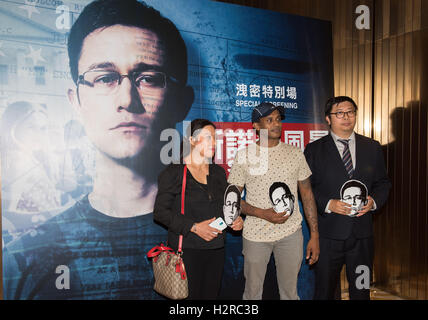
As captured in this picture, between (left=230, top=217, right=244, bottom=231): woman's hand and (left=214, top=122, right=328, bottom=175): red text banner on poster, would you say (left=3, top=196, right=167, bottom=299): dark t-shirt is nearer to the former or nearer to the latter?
(left=214, top=122, right=328, bottom=175): red text banner on poster

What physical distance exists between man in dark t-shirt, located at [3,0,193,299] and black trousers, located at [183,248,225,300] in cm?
85

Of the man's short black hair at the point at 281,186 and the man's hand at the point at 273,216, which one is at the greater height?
the man's short black hair at the point at 281,186

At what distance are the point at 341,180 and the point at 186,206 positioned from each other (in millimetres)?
1254

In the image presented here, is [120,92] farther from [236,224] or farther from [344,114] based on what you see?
[344,114]

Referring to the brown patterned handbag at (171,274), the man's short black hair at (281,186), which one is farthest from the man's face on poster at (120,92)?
the man's short black hair at (281,186)

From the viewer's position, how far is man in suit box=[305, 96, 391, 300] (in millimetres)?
2729

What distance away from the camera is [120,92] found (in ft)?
9.65

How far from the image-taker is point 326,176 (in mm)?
2777

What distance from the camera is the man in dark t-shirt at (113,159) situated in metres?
2.76

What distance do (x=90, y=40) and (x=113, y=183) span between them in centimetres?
119

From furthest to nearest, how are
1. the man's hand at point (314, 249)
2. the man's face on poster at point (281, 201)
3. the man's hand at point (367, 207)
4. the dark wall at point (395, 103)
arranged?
the dark wall at point (395, 103) → the man's hand at point (314, 249) → the man's hand at point (367, 207) → the man's face on poster at point (281, 201)

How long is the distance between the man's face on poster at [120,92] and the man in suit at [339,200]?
1497mm

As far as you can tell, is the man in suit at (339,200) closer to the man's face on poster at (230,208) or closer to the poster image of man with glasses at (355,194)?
the poster image of man with glasses at (355,194)
